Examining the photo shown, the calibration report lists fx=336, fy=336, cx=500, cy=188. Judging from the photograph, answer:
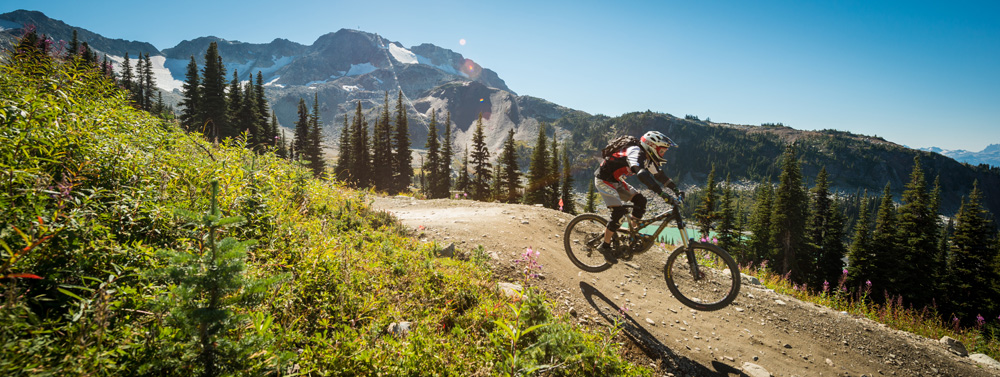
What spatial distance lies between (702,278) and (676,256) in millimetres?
1420

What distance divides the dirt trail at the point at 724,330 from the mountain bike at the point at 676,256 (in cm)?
38

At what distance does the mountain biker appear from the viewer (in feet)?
20.8

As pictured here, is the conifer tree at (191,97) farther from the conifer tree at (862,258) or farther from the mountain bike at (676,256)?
the conifer tree at (862,258)

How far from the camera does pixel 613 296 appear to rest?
6902 millimetres

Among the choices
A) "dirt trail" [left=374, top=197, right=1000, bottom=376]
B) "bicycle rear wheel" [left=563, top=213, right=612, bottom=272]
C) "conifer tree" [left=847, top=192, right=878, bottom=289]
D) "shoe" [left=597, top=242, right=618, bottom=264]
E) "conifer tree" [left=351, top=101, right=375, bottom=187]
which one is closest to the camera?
"dirt trail" [left=374, top=197, right=1000, bottom=376]

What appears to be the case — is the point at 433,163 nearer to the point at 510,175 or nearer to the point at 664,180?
the point at 510,175

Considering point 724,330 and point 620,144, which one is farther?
point 620,144

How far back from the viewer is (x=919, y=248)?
35.4 meters

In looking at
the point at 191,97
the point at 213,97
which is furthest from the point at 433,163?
the point at 191,97

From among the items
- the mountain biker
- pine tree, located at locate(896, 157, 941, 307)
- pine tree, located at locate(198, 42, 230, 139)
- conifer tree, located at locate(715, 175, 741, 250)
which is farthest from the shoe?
conifer tree, located at locate(715, 175, 741, 250)

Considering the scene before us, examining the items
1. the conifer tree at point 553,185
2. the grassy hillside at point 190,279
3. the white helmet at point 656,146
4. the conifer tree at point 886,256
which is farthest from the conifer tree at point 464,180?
the conifer tree at point 886,256

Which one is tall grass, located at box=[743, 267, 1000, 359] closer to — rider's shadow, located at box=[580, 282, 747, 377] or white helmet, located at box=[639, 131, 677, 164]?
rider's shadow, located at box=[580, 282, 747, 377]

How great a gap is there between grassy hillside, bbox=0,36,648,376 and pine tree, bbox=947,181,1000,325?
167 feet

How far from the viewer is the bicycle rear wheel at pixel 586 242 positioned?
25.6 feet
